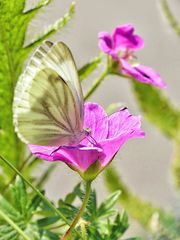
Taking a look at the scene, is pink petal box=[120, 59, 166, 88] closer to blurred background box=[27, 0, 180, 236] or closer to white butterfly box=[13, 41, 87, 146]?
white butterfly box=[13, 41, 87, 146]

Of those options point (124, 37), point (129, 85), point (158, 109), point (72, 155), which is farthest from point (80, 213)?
point (129, 85)

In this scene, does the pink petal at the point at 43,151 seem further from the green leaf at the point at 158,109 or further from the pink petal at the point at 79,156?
the green leaf at the point at 158,109

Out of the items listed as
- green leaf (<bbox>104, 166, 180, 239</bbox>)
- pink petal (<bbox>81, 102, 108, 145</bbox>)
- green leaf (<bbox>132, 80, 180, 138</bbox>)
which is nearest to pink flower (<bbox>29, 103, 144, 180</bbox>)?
pink petal (<bbox>81, 102, 108, 145</bbox>)

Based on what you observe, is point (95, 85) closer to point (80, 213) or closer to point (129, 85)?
point (80, 213)

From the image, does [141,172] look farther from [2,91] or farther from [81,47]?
[2,91]

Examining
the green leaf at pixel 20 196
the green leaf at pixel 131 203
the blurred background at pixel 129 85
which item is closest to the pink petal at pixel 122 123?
the green leaf at pixel 20 196

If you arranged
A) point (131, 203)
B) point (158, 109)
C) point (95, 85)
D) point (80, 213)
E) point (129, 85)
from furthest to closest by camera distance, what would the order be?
point (129, 85)
point (158, 109)
point (131, 203)
point (95, 85)
point (80, 213)

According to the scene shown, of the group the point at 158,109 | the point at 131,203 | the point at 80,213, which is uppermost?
the point at 80,213
